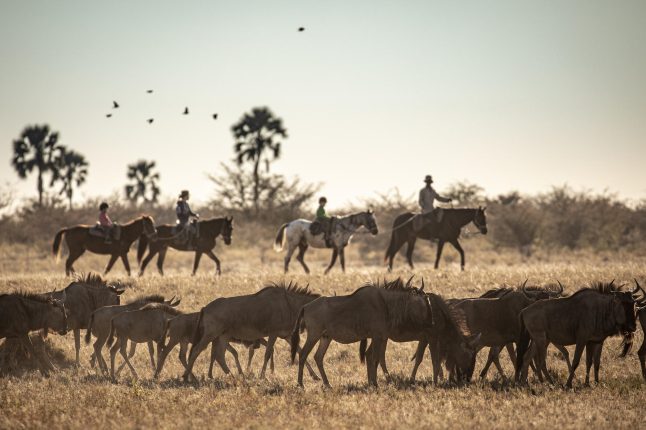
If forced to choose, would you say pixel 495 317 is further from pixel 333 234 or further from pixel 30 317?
pixel 333 234

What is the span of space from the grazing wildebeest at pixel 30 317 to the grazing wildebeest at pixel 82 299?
2.70ft

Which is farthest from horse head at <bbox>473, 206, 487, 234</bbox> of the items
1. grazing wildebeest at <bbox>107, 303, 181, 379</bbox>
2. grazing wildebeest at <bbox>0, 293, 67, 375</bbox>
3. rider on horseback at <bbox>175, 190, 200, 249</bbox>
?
grazing wildebeest at <bbox>0, 293, 67, 375</bbox>

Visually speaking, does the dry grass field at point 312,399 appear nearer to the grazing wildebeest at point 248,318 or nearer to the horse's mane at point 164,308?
the grazing wildebeest at point 248,318

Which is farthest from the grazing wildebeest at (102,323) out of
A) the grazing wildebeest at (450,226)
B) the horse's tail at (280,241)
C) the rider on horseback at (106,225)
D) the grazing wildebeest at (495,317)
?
the grazing wildebeest at (450,226)

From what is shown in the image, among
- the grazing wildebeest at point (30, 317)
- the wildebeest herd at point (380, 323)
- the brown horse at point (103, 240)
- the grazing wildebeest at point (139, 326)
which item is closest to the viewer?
the wildebeest herd at point (380, 323)

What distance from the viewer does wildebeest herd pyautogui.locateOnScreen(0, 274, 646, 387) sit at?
44.6ft

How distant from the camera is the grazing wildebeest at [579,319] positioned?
13.4 metres

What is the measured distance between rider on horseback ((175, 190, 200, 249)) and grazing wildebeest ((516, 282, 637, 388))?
16.3 metres

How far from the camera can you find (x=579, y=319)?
1351 centimetres

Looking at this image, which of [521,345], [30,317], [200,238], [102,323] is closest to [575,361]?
[521,345]

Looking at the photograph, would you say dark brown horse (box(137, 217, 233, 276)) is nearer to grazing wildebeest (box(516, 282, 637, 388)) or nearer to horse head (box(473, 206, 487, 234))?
horse head (box(473, 206, 487, 234))

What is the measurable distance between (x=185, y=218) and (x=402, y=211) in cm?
2452

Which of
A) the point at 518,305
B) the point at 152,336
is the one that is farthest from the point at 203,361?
the point at 518,305

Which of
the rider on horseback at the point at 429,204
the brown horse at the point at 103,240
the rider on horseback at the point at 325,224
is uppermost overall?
the rider on horseback at the point at 429,204
